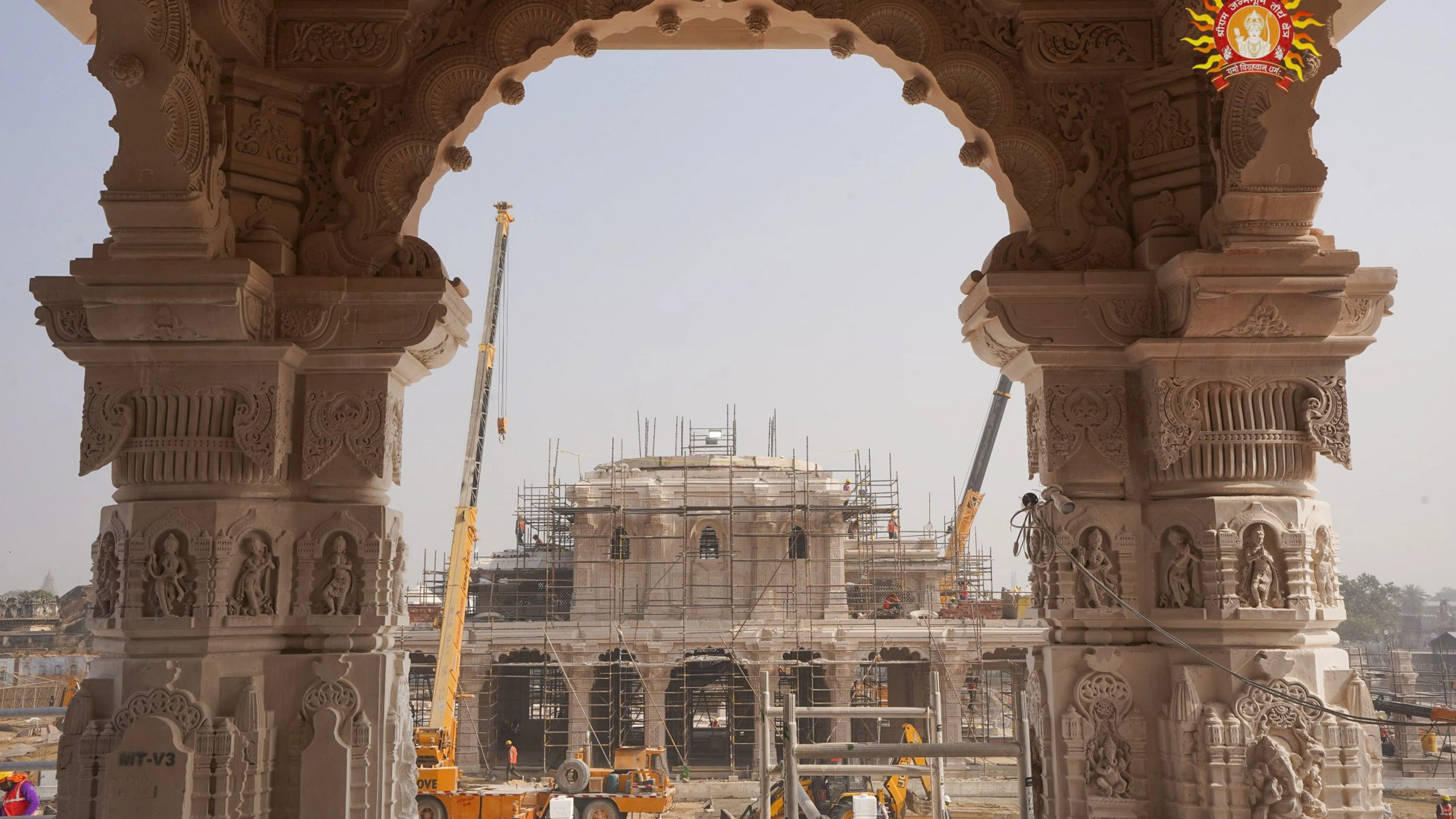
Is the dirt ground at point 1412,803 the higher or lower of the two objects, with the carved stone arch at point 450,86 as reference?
lower

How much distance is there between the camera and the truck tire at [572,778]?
749 inches

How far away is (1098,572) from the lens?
396 cm

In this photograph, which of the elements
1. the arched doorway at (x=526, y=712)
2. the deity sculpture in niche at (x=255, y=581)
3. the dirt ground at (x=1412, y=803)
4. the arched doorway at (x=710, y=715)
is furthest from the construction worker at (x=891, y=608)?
the deity sculpture in niche at (x=255, y=581)

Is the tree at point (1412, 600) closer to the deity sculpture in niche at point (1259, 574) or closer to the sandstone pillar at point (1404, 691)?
the sandstone pillar at point (1404, 691)

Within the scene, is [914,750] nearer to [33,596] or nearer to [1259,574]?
[1259,574]

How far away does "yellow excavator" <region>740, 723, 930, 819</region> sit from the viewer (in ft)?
51.4

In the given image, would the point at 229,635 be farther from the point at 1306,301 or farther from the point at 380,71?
the point at 1306,301

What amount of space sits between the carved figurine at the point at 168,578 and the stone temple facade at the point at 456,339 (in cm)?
1

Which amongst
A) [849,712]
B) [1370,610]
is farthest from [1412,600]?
[849,712]

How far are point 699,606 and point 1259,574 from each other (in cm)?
2505

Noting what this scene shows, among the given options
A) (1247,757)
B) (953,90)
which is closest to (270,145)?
(953,90)

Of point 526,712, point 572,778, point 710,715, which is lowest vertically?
point 710,715

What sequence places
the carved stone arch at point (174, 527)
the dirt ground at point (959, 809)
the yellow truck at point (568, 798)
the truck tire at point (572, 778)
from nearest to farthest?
the carved stone arch at point (174, 527)
the yellow truck at point (568, 798)
the truck tire at point (572, 778)
the dirt ground at point (959, 809)

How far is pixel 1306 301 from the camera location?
3.77 metres
